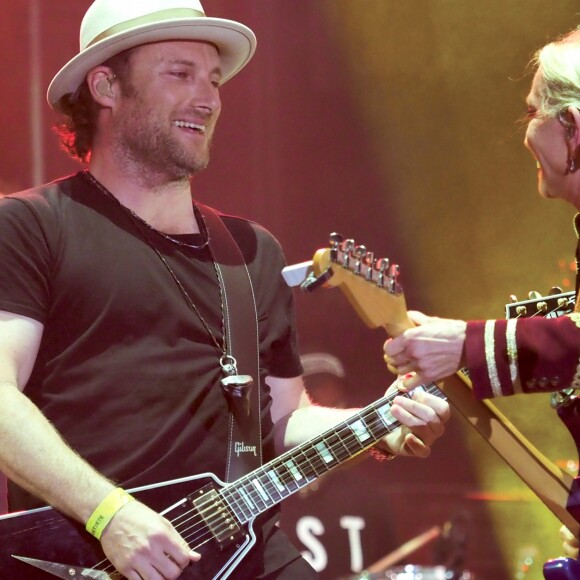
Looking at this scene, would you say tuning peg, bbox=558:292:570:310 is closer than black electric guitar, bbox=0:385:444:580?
No

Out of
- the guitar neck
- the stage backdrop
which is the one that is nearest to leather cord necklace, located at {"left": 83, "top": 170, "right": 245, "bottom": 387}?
the guitar neck

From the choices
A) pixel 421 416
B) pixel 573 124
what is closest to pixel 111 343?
pixel 421 416

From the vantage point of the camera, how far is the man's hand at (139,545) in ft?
7.89

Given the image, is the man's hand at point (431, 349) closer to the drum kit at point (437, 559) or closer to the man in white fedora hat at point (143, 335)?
the man in white fedora hat at point (143, 335)

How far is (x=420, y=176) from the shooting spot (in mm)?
5273

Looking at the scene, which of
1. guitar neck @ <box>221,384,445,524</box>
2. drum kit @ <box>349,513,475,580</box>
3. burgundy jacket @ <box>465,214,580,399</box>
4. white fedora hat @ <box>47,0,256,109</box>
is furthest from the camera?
drum kit @ <box>349,513,475,580</box>

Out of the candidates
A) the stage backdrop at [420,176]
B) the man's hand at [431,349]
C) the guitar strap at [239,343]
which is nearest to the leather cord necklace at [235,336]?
the guitar strap at [239,343]

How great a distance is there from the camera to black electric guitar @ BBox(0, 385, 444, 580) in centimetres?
247

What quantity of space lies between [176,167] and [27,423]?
992 millimetres

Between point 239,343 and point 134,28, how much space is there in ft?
3.36

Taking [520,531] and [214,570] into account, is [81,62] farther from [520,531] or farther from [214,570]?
[520,531]

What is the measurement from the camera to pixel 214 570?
2.61 m

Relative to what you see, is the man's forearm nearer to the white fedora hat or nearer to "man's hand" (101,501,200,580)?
"man's hand" (101,501,200,580)

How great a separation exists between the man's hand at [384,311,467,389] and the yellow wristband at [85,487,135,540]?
2.56 ft
